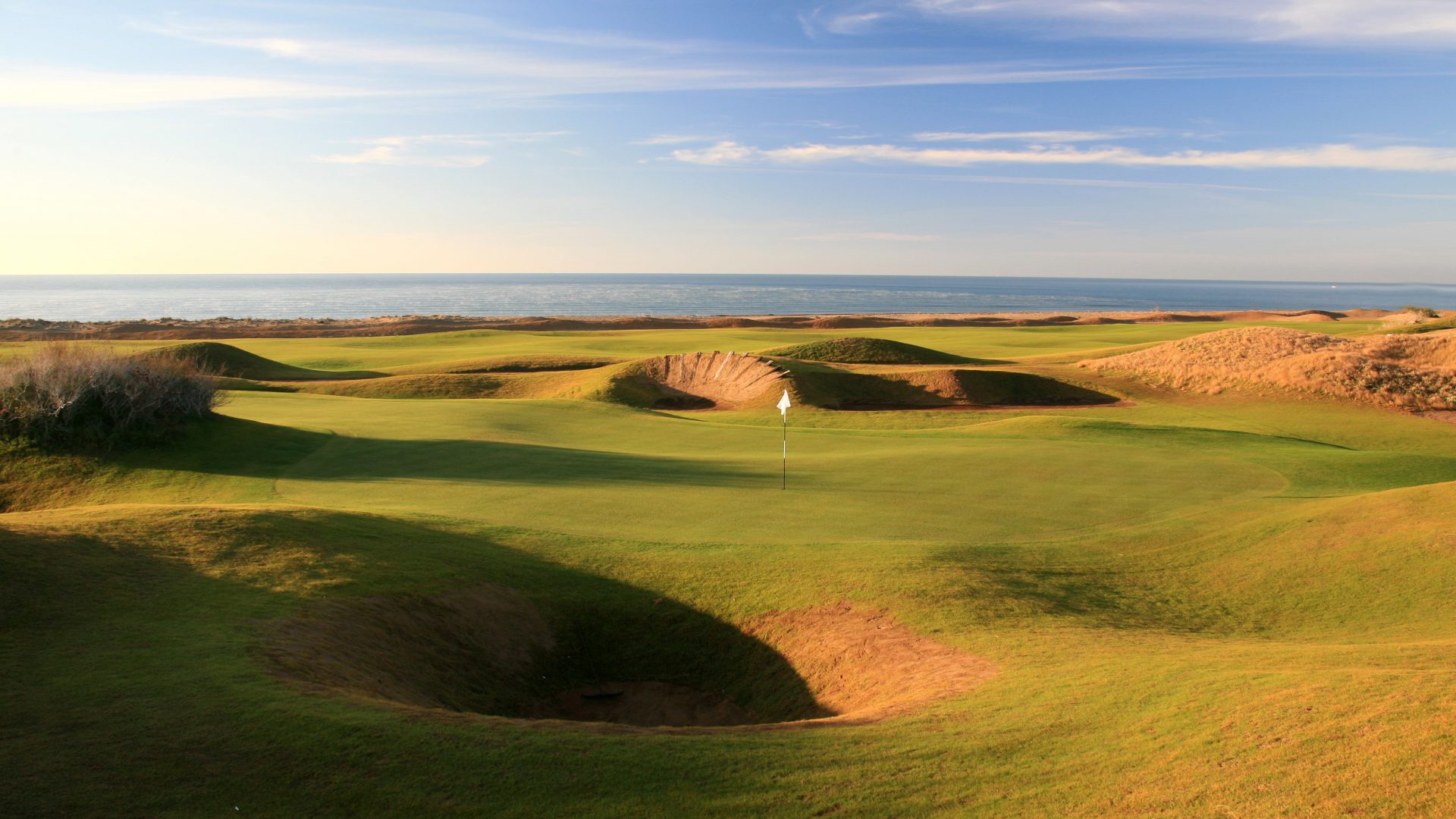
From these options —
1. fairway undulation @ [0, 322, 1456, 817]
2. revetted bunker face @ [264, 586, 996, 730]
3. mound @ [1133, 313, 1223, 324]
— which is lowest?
revetted bunker face @ [264, 586, 996, 730]

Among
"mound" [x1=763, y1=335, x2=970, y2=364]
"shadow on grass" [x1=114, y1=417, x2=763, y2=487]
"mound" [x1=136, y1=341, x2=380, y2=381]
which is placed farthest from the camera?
"mound" [x1=763, y1=335, x2=970, y2=364]

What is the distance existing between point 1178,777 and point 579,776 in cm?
413

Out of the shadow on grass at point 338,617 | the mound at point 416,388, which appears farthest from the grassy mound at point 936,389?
the shadow on grass at point 338,617

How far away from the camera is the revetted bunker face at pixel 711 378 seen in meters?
36.3

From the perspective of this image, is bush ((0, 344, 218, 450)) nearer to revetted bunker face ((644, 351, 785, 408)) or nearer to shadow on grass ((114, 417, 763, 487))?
shadow on grass ((114, 417, 763, 487))

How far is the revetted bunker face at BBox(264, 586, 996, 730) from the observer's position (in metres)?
9.12

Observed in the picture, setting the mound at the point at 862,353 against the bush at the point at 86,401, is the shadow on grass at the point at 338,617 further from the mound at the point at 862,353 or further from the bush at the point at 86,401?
the mound at the point at 862,353

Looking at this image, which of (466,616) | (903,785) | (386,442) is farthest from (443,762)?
(386,442)

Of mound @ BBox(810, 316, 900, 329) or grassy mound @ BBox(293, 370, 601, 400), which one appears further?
mound @ BBox(810, 316, 900, 329)

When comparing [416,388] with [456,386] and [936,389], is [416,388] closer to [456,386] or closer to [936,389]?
[456,386]

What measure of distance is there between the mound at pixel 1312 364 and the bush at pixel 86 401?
120ft

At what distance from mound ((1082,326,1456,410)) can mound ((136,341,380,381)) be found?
1459 inches

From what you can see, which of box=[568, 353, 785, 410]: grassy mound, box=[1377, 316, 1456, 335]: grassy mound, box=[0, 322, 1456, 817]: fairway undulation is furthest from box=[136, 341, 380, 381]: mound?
box=[1377, 316, 1456, 335]: grassy mound

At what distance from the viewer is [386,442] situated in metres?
21.9
